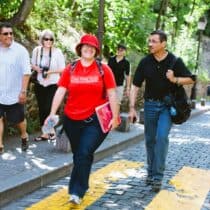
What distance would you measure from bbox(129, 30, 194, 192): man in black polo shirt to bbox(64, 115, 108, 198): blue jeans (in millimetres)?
1133

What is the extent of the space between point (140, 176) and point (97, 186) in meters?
0.96

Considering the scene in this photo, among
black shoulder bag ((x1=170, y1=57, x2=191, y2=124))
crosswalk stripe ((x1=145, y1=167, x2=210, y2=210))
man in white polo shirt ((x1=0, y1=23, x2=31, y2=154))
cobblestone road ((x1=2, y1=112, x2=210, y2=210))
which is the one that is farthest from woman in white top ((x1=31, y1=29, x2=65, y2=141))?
black shoulder bag ((x1=170, y1=57, x2=191, y2=124))

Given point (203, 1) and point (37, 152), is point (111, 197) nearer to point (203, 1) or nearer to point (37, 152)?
point (37, 152)

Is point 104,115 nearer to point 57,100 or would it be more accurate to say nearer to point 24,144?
point 57,100

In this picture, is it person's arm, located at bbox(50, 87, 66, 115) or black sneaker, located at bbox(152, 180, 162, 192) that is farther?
black sneaker, located at bbox(152, 180, 162, 192)

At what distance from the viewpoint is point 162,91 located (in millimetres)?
6953

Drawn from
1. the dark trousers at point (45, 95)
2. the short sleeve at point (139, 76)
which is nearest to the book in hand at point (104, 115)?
the short sleeve at point (139, 76)

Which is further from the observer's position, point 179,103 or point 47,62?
point 47,62

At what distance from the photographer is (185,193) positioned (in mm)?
7027

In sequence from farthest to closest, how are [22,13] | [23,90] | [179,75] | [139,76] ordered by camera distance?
[22,13], [23,90], [139,76], [179,75]

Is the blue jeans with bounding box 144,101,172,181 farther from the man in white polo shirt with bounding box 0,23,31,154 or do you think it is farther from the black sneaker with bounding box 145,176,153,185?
the man in white polo shirt with bounding box 0,23,31,154

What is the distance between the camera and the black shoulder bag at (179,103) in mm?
6871

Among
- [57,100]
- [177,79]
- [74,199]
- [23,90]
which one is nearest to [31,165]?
[23,90]

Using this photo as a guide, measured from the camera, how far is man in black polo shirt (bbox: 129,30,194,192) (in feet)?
22.5
